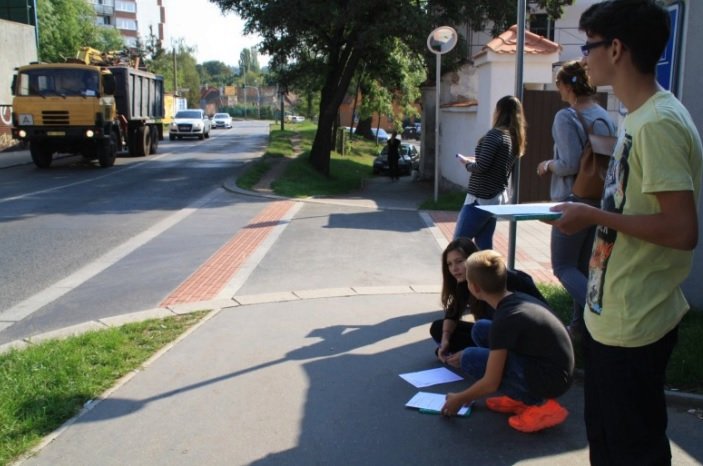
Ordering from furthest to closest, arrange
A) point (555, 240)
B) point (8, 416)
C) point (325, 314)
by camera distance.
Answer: point (325, 314) < point (555, 240) < point (8, 416)

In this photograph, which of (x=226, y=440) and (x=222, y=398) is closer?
(x=226, y=440)

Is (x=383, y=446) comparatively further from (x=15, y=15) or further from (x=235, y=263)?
(x=15, y=15)

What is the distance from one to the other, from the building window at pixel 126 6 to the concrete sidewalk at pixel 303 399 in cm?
12020

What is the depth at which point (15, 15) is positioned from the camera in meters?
33.2

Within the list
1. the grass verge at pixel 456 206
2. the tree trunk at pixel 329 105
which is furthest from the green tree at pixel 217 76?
Answer: the tree trunk at pixel 329 105

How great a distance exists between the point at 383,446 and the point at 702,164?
210 cm

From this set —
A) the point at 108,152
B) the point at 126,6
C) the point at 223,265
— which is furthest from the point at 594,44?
the point at 126,6

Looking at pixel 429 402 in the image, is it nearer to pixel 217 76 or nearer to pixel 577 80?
pixel 577 80

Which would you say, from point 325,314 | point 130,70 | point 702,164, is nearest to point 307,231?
point 325,314

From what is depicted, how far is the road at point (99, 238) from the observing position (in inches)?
259

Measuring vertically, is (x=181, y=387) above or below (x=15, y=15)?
below

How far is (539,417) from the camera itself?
141 inches

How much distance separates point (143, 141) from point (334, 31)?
9485 mm

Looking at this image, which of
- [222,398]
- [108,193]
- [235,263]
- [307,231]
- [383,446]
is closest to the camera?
[383,446]
